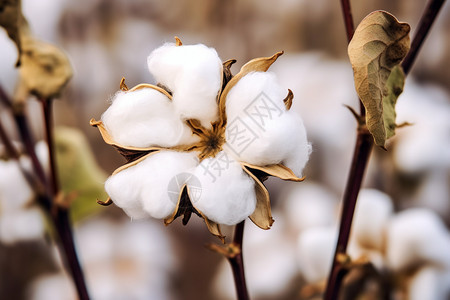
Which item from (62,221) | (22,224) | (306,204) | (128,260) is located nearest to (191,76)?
(62,221)

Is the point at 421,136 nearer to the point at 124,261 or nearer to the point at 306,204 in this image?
the point at 306,204


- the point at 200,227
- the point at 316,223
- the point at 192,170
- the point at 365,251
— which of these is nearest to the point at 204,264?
the point at 200,227

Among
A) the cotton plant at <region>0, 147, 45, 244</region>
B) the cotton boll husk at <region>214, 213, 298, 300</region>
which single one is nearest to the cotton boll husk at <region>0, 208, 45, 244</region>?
the cotton plant at <region>0, 147, 45, 244</region>

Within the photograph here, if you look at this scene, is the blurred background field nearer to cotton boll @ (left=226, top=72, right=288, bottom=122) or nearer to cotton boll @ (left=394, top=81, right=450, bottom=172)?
cotton boll @ (left=394, top=81, right=450, bottom=172)

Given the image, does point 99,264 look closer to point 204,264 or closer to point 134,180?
point 204,264

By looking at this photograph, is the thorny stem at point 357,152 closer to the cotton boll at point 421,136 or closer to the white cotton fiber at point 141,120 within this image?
the white cotton fiber at point 141,120
